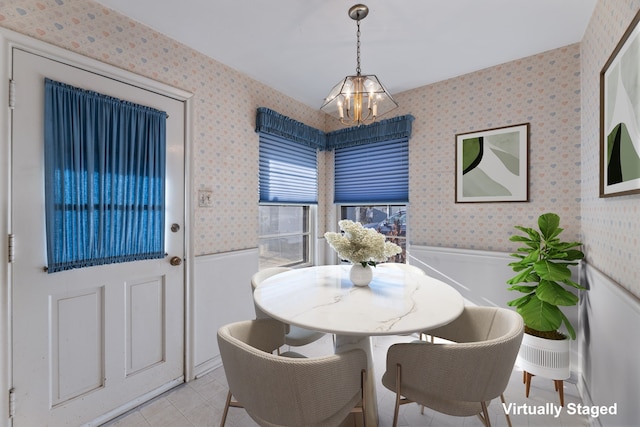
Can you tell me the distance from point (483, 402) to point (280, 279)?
3.95ft

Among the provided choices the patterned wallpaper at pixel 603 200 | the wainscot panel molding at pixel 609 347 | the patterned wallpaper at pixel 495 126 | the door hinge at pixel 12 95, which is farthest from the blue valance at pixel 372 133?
the door hinge at pixel 12 95

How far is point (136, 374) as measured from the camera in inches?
75.5

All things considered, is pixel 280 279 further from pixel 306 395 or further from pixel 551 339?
pixel 551 339

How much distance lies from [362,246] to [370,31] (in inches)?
59.1

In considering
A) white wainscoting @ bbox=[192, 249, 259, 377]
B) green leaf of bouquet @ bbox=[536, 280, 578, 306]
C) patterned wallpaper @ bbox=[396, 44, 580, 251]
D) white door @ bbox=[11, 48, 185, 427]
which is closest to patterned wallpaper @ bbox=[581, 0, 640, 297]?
patterned wallpaper @ bbox=[396, 44, 580, 251]

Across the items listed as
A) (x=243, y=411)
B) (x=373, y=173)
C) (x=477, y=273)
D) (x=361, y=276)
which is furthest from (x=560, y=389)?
(x=373, y=173)

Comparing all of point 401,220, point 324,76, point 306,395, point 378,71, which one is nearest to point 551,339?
point 401,220

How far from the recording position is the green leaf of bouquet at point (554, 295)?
179cm

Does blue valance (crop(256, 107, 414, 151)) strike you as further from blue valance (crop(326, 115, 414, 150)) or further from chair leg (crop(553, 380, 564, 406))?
chair leg (crop(553, 380, 564, 406))

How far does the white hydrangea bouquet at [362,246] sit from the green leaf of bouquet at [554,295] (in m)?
1.03

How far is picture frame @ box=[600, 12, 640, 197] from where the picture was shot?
47.3 inches

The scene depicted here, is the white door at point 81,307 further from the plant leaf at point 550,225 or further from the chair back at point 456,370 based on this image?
the plant leaf at point 550,225

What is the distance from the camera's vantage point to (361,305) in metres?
1.35

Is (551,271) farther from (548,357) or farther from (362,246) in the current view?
(362,246)
